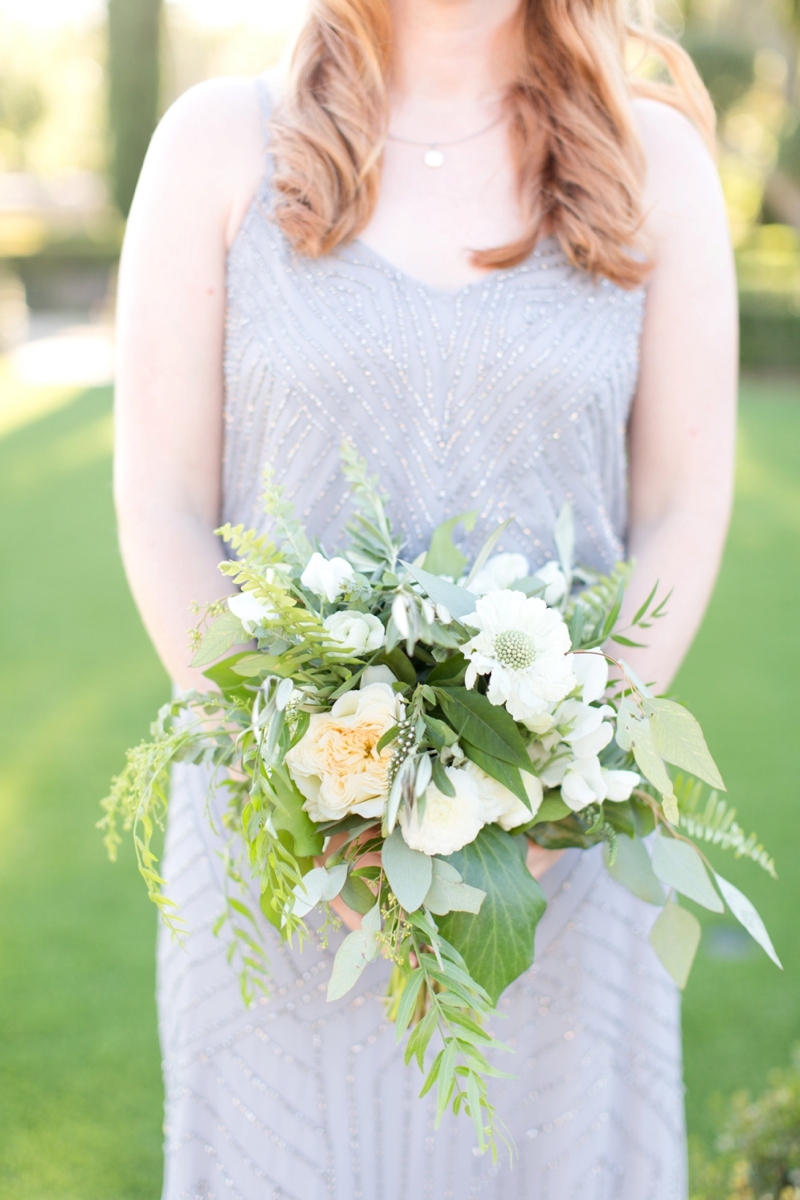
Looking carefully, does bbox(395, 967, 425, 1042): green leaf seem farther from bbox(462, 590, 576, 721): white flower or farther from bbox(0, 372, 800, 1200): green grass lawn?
bbox(0, 372, 800, 1200): green grass lawn

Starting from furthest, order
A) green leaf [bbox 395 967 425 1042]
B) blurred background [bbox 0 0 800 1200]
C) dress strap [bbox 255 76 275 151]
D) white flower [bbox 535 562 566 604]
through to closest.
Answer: blurred background [bbox 0 0 800 1200] → dress strap [bbox 255 76 275 151] → white flower [bbox 535 562 566 604] → green leaf [bbox 395 967 425 1042]

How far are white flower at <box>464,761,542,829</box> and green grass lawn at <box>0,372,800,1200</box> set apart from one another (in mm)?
1831

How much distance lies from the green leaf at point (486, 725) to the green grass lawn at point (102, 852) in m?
1.93

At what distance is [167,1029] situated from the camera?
64.3 inches

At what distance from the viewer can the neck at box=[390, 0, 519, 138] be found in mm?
1585

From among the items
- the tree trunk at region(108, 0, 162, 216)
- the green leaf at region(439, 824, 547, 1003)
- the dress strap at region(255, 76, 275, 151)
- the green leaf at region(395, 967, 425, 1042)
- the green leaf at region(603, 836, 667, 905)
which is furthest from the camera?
the tree trunk at region(108, 0, 162, 216)

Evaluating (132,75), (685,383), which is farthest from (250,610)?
(132,75)

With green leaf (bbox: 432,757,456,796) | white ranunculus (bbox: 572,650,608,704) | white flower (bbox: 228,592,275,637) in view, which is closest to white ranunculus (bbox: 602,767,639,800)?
white ranunculus (bbox: 572,650,608,704)

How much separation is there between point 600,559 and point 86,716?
3.46m

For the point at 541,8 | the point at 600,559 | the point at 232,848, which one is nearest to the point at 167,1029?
the point at 232,848

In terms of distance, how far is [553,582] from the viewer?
1.44 metres

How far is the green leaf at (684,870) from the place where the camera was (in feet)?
4.19

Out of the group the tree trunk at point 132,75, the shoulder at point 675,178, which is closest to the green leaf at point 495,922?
the shoulder at point 675,178

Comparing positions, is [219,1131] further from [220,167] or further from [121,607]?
[121,607]
